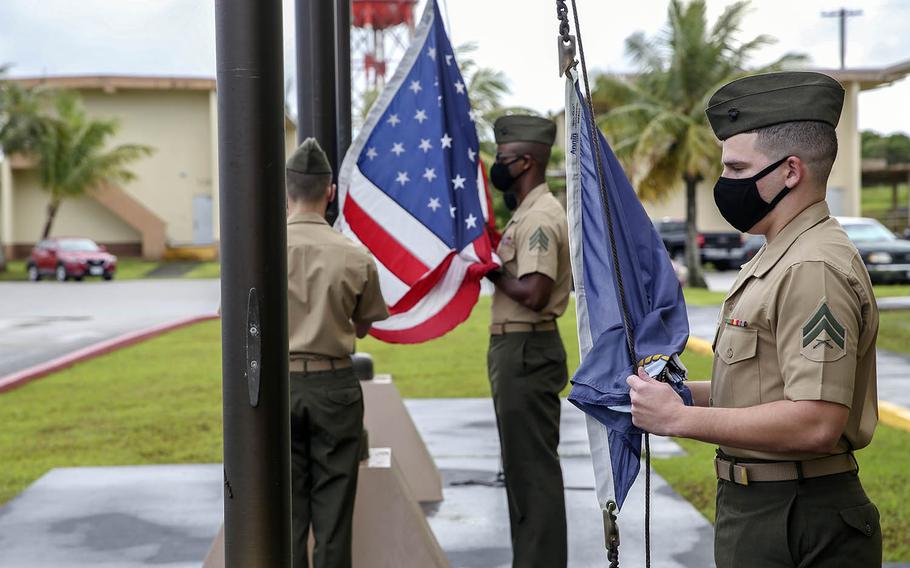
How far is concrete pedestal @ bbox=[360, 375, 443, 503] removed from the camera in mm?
6266

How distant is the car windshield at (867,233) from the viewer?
26156 millimetres

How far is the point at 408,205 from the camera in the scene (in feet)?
17.2

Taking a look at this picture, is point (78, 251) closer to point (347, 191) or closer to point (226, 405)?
point (347, 191)

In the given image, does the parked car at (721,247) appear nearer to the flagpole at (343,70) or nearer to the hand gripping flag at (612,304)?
the flagpole at (343,70)

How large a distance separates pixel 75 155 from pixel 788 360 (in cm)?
4511

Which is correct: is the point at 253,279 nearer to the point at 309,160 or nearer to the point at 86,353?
the point at 309,160

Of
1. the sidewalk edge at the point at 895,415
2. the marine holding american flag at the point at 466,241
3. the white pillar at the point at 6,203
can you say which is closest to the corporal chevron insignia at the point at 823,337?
the marine holding american flag at the point at 466,241

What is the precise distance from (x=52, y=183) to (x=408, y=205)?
41.5 meters

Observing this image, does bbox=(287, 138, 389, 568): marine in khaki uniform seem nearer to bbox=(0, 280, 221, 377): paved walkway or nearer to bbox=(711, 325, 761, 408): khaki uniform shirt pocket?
bbox=(711, 325, 761, 408): khaki uniform shirt pocket

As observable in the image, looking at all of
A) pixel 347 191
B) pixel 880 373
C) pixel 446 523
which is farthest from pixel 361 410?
pixel 880 373

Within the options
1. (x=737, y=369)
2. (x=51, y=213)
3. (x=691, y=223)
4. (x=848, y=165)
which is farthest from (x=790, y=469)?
(x=51, y=213)

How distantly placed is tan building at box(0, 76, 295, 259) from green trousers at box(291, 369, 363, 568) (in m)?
44.2

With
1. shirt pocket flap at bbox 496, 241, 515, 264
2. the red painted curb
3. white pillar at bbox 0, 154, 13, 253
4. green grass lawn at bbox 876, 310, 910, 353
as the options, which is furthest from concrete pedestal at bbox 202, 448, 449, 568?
white pillar at bbox 0, 154, 13, 253

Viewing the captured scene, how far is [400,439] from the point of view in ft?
20.8
